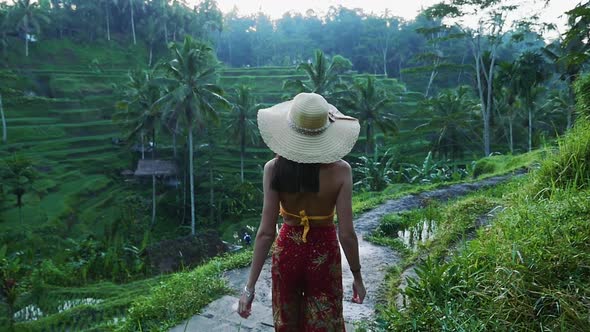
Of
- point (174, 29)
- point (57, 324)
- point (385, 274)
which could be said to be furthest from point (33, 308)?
point (174, 29)

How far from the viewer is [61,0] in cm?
4534

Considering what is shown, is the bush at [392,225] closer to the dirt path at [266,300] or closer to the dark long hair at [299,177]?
the dirt path at [266,300]

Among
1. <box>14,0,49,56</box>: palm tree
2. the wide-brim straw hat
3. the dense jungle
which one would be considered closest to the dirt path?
the dense jungle

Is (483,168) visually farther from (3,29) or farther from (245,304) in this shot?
(3,29)

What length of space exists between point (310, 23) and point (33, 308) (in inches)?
2455

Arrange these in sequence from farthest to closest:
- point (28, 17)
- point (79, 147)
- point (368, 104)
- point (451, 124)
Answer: point (28, 17) < point (79, 147) < point (368, 104) < point (451, 124)

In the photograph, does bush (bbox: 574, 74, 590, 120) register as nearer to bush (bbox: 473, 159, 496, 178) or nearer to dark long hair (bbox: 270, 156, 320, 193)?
→ dark long hair (bbox: 270, 156, 320, 193)

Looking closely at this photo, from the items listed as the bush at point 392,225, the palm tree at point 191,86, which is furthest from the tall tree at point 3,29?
the bush at point 392,225

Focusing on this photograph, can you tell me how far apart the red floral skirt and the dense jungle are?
0.67m

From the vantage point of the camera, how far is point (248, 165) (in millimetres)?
29859

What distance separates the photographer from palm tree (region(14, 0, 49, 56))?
3684 centimetres

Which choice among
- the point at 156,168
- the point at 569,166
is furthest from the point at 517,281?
the point at 156,168

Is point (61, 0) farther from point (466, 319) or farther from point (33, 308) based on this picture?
point (466, 319)

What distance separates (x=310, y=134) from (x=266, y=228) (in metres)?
0.48
